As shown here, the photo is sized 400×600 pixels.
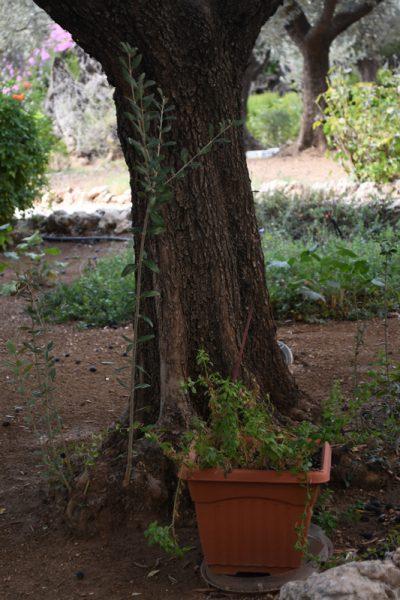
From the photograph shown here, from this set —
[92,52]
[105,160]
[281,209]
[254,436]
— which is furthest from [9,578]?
[105,160]

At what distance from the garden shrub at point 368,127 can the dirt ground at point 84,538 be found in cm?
530

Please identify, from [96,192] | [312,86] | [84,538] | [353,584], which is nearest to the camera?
[353,584]

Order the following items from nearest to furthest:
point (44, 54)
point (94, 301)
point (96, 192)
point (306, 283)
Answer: point (306, 283), point (94, 301), point (96, 192), point (44, 54)

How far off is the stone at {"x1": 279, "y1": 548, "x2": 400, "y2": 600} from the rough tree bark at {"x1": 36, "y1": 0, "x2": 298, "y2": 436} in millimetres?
1159

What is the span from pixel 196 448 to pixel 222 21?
5.54 ft

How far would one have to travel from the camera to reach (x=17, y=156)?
10.2 meters

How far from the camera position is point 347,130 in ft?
36.4

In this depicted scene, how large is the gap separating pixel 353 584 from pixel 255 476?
0.62 m

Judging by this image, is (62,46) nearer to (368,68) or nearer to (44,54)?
(44,54)

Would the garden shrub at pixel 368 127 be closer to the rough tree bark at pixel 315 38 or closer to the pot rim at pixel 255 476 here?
the rough tree bark at pixel 315 38

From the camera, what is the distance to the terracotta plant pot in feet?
9.02

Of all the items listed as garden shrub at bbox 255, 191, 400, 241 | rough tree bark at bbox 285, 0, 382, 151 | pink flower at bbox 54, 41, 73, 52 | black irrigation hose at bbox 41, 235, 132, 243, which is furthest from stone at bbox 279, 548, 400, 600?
pink flower at bbox 54, 41, 73, 52

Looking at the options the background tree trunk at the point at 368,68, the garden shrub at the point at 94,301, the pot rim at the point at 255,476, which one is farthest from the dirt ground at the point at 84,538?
the background tree trunk at the point at 368,68

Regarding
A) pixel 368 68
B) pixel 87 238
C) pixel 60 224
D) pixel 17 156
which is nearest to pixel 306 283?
pixel 87 238
